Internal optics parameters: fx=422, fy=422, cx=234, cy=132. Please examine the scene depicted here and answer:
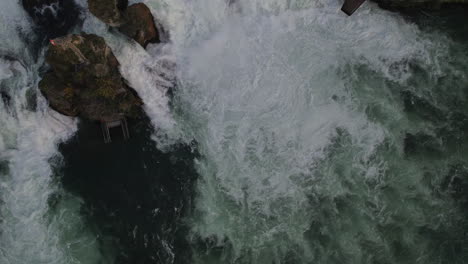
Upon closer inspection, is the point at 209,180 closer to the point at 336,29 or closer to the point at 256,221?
the point at 256,221

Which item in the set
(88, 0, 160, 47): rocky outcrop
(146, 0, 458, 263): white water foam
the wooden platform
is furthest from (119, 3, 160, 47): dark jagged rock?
the wooden platform

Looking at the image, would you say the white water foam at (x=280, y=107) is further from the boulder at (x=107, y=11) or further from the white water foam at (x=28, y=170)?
the white water foam at (x=28, y=170)

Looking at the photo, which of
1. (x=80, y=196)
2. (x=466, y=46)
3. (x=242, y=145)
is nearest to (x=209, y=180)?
(x=242, y=145)

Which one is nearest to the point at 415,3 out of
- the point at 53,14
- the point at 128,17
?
the point at 128,17

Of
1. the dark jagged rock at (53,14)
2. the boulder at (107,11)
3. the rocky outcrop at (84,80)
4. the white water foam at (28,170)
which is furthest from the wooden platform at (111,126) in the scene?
the dark jagged rock at (53,14)

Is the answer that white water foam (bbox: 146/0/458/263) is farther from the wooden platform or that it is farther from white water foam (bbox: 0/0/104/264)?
white water foam (bbox: 0/0/104/264)

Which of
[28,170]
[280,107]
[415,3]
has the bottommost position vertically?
[28,170]

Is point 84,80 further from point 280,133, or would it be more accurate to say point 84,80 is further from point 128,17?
point 280,133
